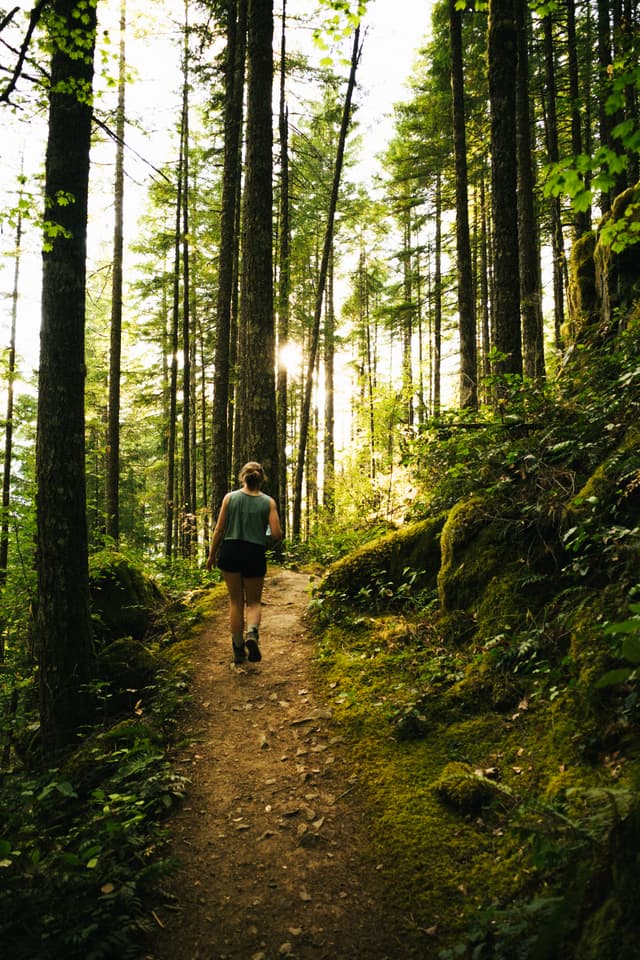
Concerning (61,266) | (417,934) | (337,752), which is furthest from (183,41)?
(417,934)

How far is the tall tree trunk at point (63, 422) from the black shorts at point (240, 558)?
1500mm

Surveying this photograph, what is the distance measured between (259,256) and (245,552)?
678 centimetres

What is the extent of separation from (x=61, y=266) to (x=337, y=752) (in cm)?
520

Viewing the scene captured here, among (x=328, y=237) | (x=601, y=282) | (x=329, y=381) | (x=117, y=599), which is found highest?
(x=328, y=237)

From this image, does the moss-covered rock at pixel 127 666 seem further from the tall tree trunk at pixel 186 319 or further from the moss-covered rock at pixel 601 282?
the tall tree trunk at pixel 186 319

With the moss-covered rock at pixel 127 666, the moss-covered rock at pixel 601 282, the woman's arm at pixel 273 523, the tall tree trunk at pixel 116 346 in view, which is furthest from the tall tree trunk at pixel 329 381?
the moss-covered rock at pixel 127 666

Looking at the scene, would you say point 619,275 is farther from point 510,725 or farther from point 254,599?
point 254,599

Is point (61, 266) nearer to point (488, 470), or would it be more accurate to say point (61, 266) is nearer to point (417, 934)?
point (488, 470)

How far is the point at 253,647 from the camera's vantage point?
5.91 m

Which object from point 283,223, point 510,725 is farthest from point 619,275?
point 283,223

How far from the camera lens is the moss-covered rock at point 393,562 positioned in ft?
20.5

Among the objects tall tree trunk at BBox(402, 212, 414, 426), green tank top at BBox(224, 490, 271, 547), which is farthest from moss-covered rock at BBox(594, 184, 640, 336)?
tall tree trunk at BBox(402, 212, 414, 426)

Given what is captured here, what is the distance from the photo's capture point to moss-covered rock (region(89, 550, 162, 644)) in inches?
274

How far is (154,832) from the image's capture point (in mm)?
3301
